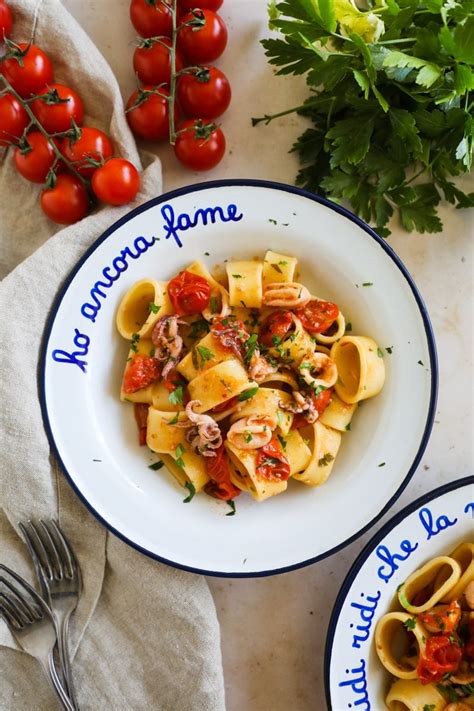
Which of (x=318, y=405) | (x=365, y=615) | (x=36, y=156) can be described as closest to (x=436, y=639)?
(x=365, y=615)

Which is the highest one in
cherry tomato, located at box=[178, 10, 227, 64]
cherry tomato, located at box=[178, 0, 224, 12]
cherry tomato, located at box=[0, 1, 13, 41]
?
cherry tomato, located at box=[0, 1, 13, 41]

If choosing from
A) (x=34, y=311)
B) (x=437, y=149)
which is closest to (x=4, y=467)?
(x=34, y=311)

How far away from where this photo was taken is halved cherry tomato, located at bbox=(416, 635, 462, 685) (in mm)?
3518

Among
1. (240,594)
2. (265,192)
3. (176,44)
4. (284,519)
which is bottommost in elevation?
(240,594)

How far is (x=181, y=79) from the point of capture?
3.91 metres

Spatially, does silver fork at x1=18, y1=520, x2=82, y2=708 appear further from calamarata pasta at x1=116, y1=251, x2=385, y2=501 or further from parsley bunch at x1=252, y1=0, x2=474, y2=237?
parsley bunch at x1=252, y1=0, x2=474, y2=237

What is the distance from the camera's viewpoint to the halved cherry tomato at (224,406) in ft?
12.1

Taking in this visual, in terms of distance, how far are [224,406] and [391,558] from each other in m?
1.20

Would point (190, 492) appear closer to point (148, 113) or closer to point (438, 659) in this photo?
point (438, 659)

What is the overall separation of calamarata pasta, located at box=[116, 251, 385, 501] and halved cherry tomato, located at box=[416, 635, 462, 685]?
1.02m

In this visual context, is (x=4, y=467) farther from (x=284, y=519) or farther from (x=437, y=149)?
(x=437, y=149)

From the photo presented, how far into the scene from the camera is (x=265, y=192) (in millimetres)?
3639

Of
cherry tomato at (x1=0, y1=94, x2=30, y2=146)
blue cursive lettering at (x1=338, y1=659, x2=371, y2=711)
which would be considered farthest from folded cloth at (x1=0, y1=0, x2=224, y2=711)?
blue cursive lettering at (x1=338, y1=659, x2=371, y2=711)

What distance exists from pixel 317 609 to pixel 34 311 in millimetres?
2336
